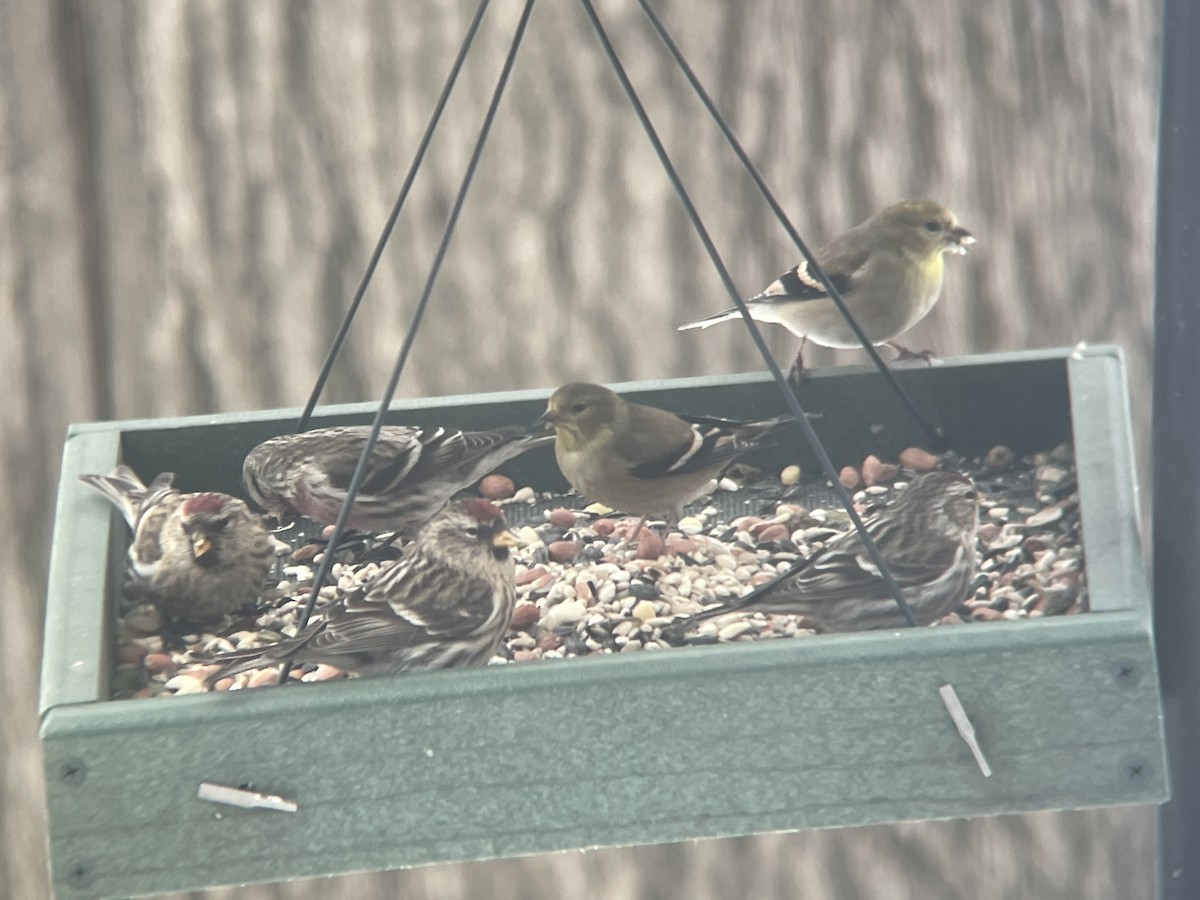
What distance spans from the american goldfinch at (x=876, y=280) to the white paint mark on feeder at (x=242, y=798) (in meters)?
1.37

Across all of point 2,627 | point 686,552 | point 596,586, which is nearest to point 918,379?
point 686,552

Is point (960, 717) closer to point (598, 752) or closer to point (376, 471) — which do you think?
point (598, 752)

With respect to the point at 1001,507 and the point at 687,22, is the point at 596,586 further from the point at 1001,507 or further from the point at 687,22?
the point at 687,22

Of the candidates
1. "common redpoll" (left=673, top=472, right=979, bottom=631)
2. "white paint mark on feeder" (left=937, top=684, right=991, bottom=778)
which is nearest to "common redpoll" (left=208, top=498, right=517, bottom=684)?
"common redpoll" (left=673, top=472, right=979, bottom=631)

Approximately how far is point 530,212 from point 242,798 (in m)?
1.80

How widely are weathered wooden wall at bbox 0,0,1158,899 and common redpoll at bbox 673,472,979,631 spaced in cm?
126

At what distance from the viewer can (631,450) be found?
7.73 feet

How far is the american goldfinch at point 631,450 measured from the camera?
7.75 ft

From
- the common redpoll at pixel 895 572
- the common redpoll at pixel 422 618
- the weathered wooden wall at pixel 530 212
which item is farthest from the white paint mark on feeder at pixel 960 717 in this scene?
the weathered wooden wall at pixel 530 212

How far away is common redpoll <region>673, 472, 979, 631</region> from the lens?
1986 millimetres

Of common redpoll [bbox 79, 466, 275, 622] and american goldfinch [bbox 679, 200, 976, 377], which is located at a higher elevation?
american goldfinch [bbox 679, 200, 976, 377]

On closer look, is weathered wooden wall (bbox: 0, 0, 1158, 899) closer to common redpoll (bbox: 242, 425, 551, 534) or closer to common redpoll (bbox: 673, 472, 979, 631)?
common redpoll (bbox: 242, 425, 551, 534)

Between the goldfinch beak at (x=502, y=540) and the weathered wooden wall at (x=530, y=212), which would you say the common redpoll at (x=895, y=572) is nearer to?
the goldfinch beak at (x=502, y=540)

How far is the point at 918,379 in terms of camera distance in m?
2.62
